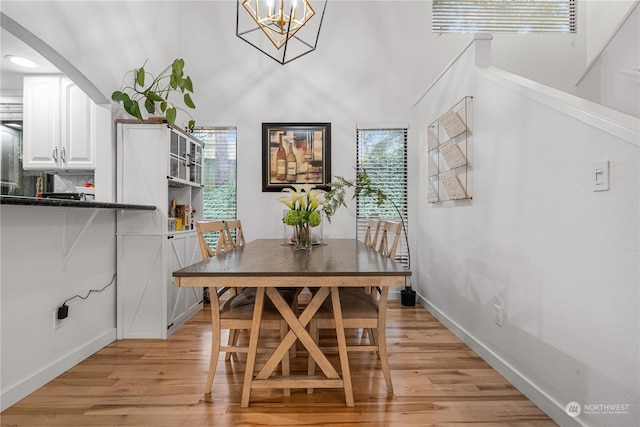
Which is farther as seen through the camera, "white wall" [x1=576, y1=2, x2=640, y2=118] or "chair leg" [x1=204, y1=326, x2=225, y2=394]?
"white wall" [x1=576, y1=2, x2=640, y2=118]

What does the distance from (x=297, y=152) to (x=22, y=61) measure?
265cm

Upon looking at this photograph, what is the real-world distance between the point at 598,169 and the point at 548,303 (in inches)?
28.8

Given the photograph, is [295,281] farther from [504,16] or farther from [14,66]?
[504,16]

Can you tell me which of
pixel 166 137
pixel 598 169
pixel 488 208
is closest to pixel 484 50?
pixel 488 208

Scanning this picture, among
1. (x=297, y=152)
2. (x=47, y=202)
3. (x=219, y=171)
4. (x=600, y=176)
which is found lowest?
(x=47, y=202)

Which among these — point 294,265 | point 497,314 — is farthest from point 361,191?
point 294,265

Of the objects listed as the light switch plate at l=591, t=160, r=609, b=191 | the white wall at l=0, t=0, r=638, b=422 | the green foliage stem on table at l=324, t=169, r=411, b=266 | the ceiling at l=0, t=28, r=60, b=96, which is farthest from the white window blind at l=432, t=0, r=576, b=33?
the ceiling at l=0, t=28, r=60, b=96

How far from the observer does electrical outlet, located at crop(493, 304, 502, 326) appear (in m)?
2.21

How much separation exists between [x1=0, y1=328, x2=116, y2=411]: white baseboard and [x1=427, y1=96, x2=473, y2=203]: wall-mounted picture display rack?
3.13 metres

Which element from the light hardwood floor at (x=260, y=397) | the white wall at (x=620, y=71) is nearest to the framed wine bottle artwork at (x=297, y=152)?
the light hardwood floor at (x=260, y=397)

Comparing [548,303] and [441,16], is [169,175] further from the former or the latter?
[441,16]

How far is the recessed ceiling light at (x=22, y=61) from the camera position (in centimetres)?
264

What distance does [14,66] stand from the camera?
287 cm

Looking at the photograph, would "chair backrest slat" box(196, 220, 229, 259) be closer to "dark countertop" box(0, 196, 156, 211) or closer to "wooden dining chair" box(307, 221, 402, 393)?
"dark countertop" box(0, 196, 156, 211)
